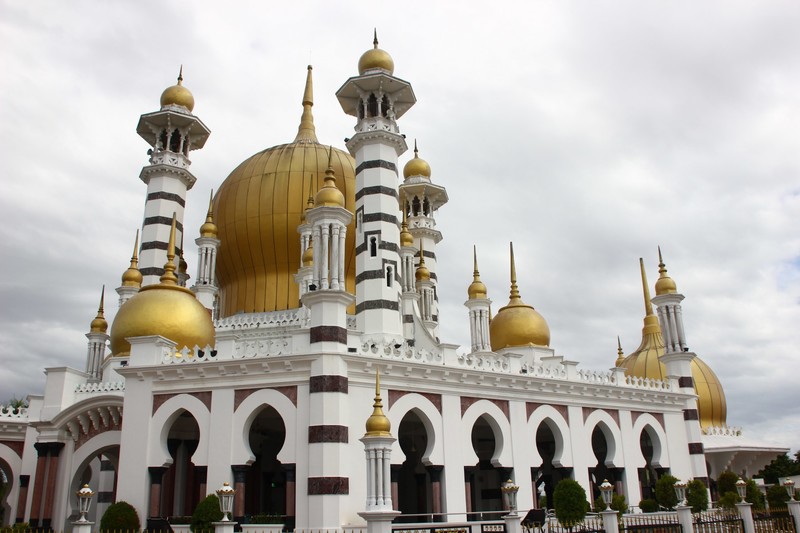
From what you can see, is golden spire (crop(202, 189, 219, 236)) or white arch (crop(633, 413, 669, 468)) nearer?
white arch (crop(633, 413, 669, 468))

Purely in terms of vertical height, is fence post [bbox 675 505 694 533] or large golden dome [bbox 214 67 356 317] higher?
large golden dome [bbox 214 67 356 317]

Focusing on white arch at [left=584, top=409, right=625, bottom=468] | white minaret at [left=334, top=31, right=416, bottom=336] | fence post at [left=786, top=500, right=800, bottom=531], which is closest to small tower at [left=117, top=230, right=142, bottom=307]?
white minaret at [left=334, top=31, right=416, bottom=336]

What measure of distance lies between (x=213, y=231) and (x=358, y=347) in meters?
14.2

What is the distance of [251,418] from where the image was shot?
1964 centimetres

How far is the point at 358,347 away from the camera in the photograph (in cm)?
1997

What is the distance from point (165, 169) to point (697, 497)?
25635 millimetres

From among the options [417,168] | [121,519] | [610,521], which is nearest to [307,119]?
[417,168]

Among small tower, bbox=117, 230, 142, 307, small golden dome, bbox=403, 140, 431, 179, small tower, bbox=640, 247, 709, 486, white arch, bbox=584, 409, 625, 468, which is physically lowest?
white arch, bbox=584, 409, 625, 468

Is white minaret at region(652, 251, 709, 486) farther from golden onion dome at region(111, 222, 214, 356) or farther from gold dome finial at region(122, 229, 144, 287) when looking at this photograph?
gold dome finial at region(122, 229, 144, 287)

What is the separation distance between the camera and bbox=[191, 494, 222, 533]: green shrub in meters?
17.7

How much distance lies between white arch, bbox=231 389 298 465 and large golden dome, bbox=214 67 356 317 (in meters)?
11.1

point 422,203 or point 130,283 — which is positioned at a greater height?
point 422,203

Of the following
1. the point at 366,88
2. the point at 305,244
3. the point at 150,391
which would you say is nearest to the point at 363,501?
the point at 150,391

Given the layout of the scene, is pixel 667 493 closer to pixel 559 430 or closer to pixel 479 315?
pixel 559 430
